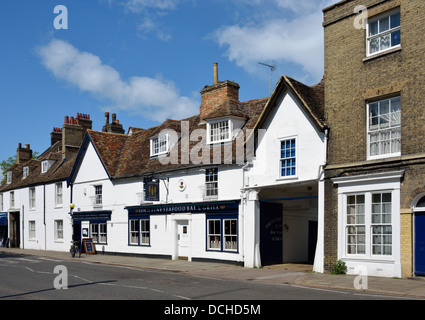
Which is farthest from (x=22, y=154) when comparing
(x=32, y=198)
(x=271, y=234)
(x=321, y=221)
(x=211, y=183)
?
(x=321, y=221)

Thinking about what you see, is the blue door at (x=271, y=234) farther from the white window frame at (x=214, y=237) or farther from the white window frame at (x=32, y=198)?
the white window frame at (x=32, y=198)

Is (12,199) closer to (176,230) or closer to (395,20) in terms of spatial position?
(176,230)

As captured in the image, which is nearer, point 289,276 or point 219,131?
point 289,276

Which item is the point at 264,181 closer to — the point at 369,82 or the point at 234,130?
the point at 234,130

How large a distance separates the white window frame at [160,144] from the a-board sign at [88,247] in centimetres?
771

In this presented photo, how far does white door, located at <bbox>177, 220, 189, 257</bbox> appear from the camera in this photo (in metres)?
25.5

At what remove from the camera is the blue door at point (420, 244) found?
50.6 ft

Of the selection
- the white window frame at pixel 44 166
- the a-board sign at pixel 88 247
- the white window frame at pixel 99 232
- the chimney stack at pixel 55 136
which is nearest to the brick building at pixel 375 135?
the white window frame at pixel 99 232

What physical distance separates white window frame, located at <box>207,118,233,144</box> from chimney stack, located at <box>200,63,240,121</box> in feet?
2.72

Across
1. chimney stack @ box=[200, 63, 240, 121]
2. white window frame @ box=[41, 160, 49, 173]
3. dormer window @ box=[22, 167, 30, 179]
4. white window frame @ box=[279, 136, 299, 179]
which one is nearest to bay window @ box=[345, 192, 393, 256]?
white window frame @ box=[279, 136, 299, 179]

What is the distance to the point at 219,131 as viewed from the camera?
81.1ft

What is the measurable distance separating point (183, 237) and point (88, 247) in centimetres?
880

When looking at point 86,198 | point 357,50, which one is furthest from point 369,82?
point 86,198
